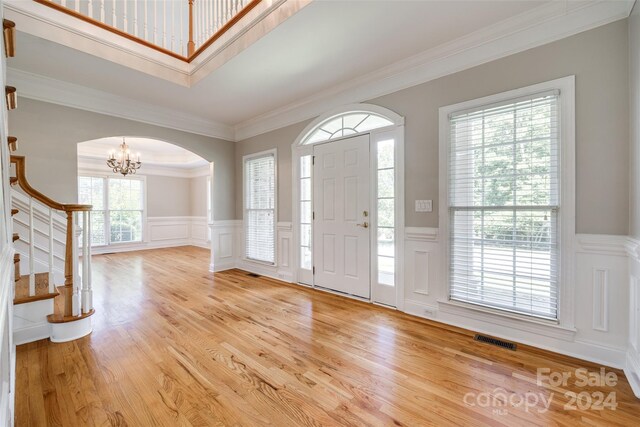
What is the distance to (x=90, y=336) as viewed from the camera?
2551mm

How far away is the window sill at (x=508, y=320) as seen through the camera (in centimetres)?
224

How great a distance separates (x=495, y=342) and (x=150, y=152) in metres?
8.73

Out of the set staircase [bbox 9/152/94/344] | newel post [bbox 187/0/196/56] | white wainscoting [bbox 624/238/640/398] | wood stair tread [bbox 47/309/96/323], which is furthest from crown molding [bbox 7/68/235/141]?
white wainscoting [bbox 624/238/640/398]

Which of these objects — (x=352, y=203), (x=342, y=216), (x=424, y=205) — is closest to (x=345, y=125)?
(x=352, y=203)

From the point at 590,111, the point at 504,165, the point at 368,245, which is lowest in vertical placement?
the point at 368,245

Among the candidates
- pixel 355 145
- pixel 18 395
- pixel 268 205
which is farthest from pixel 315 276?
pixel 18 395

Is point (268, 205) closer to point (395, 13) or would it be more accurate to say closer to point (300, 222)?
point (300, 222)

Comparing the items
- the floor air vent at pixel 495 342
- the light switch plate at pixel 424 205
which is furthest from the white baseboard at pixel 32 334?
the floor air vent at pixel 495 342

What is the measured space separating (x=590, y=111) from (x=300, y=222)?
3.31 meters

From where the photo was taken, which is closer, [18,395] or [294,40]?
[18,395]

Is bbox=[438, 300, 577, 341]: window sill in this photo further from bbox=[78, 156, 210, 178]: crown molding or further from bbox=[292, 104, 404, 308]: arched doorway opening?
bbox=[78, 156, 210, 178]: crown molding

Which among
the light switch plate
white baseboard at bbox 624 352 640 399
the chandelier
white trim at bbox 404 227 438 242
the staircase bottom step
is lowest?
white baseboard at bbox 624 352 640 399

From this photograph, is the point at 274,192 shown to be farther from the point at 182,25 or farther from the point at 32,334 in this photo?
the point at 32,334

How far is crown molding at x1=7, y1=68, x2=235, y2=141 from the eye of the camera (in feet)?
10.6
